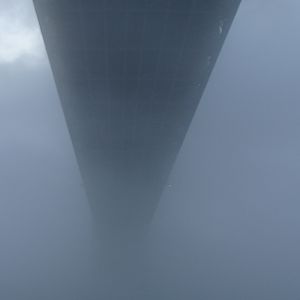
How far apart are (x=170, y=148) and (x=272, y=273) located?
33246mm

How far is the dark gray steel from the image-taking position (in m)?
21.4

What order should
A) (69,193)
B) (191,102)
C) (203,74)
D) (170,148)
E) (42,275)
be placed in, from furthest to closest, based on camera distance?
(69,193) < (42,275) < (170,148) < (191,102) < (203,74)

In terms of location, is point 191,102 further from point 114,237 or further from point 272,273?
point 272,273

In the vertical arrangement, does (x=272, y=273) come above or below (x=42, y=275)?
below

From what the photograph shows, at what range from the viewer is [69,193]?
222 ft

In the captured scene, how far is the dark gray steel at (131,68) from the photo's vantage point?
70.1 ft

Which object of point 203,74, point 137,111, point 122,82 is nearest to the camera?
point 203,74

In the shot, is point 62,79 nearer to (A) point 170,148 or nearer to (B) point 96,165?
(A) point 170,148

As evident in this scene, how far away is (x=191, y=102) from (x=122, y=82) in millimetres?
4309

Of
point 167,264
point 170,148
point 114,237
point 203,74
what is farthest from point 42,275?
point 203,74

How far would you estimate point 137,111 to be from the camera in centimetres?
3167

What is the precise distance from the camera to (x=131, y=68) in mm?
26406

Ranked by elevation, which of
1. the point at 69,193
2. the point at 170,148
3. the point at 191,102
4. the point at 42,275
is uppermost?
the point at 69,193

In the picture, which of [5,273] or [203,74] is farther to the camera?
[5,273]
